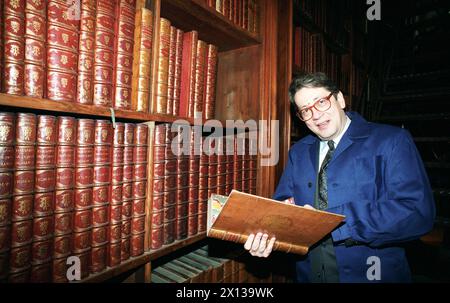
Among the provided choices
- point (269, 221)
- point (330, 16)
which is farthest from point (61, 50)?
point (330, 16)

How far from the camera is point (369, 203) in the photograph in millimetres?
1130

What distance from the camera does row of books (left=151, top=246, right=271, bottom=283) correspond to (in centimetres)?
126

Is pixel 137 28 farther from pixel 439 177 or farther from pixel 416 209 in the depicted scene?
pixel 439 177

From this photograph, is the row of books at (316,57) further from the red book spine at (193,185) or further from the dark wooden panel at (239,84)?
the red book spine at (193,185)

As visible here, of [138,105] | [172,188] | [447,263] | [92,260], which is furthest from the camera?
[447,263]

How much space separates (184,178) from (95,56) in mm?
600

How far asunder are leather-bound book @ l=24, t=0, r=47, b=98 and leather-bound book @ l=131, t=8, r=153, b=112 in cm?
30

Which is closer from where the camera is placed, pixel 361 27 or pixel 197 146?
pixel 197 146

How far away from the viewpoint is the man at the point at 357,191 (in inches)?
43.1

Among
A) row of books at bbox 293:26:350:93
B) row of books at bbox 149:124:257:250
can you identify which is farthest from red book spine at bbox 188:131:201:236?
row of books at bbox 293:26:350:93

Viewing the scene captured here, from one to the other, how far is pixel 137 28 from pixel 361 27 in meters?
2.82

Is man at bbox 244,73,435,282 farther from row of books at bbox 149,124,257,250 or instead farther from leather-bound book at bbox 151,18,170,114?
leather-bound book at bbox 151,18,170,114
